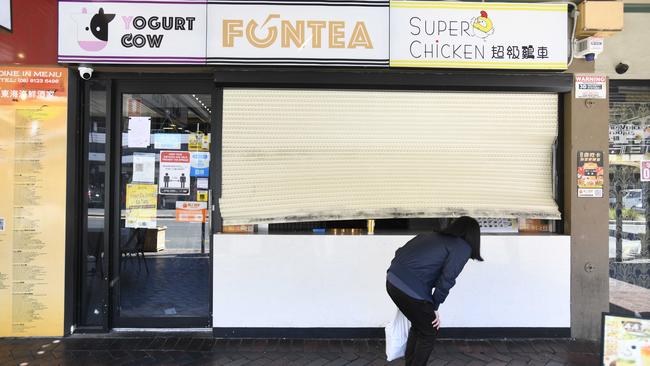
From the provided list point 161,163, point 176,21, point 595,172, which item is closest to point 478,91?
point 595,172

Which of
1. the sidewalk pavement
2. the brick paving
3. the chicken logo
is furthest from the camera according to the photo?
the brick paving

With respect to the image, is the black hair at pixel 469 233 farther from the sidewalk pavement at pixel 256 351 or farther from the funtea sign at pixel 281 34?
the funtea sign at pixel 281 34

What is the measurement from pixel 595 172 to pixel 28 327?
6426 millimetres

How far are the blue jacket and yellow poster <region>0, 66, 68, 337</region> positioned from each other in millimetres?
3787

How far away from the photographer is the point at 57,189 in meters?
4.86

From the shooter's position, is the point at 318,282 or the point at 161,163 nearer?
the point at 318,282

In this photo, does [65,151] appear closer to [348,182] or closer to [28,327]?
[28,327]

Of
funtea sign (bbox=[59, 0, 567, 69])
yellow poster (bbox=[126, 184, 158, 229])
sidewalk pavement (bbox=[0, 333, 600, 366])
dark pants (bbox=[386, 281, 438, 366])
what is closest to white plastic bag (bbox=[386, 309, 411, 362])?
dark pants (bbox=[386, 281, 438, 366])

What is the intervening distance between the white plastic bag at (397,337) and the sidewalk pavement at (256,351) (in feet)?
2.53

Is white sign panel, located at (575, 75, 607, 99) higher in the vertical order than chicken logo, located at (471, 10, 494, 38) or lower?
lower

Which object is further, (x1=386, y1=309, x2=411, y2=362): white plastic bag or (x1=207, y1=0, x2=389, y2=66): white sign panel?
(x1=207, y1=0, x2=389, y2=66): white sign panel

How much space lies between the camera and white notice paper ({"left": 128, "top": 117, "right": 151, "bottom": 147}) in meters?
5.17

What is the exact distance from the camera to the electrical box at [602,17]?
4.71 meters

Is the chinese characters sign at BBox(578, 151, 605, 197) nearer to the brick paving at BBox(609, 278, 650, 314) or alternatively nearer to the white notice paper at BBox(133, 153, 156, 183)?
the brick paving at BBox(609, 278, 650, 314)
